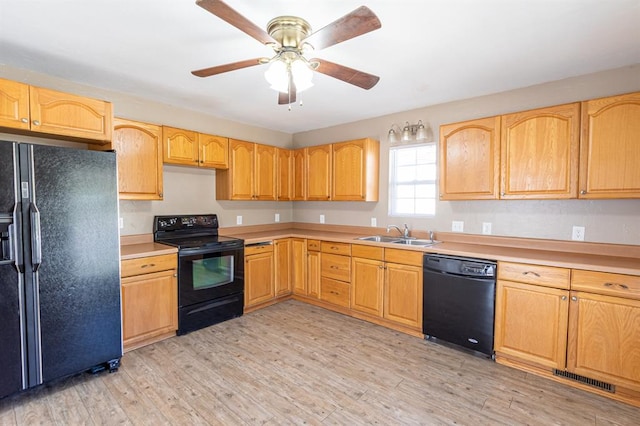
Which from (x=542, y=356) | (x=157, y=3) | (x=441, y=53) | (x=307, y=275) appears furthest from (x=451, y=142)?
(x=157, y=3)

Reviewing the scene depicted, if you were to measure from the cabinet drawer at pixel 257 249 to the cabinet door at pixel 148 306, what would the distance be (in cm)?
90

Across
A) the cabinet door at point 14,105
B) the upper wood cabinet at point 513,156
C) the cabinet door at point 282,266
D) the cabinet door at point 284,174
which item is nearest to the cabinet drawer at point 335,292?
the cabinet door at point 282,266

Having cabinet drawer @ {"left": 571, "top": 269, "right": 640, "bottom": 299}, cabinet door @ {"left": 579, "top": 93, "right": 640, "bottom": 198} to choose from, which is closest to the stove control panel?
cabinet drawer @ {"left": 571, "top": 269, "right": 640, "bottom": 299}

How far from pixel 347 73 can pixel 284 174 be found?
2.76 meters

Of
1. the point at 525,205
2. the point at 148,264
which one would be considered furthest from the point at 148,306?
the point at 525,205

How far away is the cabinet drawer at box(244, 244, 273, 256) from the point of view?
3713mm

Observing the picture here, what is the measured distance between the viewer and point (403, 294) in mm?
3180

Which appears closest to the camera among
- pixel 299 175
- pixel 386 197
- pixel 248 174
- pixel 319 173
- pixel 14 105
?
pixel 14 105

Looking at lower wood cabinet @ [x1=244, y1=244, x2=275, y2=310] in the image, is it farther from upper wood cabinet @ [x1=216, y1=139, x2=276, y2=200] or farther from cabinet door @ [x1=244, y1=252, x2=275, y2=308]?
upper wood cabinet @ [x1=216, y1=139, x2=276, y2=200]

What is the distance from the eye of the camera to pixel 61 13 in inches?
71.7

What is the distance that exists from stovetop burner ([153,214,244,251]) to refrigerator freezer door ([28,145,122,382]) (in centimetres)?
75

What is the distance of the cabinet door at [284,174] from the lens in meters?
4.50

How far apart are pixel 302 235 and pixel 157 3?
9.45 feet

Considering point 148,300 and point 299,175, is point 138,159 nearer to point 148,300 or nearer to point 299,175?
point 148,300
